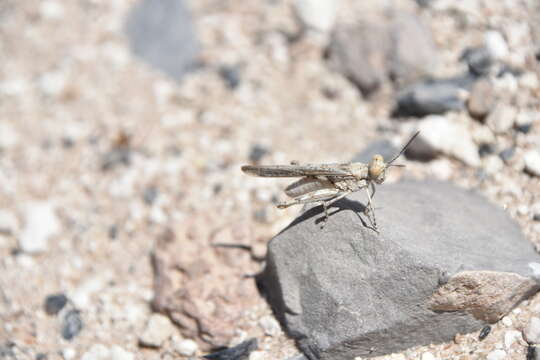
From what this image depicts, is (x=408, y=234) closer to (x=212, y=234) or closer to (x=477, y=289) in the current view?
(x=477, y=289)

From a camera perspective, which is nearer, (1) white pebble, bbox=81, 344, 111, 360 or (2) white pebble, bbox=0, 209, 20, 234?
(1) white pebble, bbox=81, 344, 111, 360

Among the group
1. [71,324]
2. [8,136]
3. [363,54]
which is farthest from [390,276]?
[8,136]

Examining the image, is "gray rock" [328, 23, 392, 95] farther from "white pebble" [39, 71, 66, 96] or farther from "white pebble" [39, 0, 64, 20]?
"white pebble" [39, 0, 64, 20]

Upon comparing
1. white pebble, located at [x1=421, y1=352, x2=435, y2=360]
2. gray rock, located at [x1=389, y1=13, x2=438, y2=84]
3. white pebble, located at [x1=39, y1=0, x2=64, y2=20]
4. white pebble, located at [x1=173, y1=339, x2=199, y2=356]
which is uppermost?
white pebble, located at [x1=39, y1=0, x2=64, y2=20]

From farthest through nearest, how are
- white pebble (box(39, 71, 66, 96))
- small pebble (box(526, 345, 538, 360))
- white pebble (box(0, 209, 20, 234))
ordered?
1. white pebble (box(39, 71, 66, 96))
2. white pebble (box(0, 209, 20, 234))
3. small pebble (box(526, 345, 538, 360))

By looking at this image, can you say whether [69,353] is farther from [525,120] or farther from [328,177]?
[525,120]

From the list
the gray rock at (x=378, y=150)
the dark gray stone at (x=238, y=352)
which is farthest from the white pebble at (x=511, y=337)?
the gray rock at (x=378, y=150)

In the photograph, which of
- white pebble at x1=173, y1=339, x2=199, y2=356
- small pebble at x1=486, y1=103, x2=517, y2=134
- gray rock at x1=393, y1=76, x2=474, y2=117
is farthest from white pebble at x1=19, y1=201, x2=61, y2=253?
small pebble at x1=486, y1=103, x2=517, y2=134

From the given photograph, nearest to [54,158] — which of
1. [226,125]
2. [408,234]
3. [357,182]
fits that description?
[226,125]
